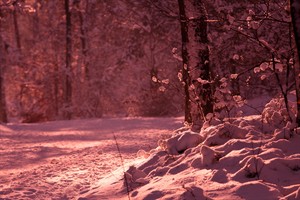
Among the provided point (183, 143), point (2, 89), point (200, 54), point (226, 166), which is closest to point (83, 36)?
point (2, 89)

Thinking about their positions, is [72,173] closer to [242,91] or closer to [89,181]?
[89,181]

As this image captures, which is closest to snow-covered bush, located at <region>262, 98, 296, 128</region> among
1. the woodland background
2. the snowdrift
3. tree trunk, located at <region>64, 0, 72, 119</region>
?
the snowdrift

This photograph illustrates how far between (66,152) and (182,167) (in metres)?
3.83

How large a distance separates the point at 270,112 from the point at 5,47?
1483 centimetres

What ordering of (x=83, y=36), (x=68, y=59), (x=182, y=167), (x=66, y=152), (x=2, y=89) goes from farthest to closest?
1. (x=83, y=36)
2. (x=68, y=59)
3. (x=2, y=89)
4. (x=66, y=152)
5. (x=182, y=167)

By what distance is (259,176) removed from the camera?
429 centimetres

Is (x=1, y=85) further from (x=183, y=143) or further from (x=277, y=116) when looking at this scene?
(x=277, y=116)

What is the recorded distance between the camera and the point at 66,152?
850cm

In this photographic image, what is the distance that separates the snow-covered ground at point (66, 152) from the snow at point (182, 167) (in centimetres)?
2

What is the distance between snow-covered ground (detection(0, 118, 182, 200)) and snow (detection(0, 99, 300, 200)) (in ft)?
0.05

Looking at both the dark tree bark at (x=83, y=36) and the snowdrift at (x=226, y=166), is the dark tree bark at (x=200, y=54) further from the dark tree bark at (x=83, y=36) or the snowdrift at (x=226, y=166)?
the dark tree bark at (x=83, y=36)

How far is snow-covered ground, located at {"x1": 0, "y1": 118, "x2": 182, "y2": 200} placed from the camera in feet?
19.1

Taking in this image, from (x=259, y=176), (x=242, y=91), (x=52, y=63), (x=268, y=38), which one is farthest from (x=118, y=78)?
(x=259, y=176)

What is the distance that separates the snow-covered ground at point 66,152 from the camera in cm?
581
